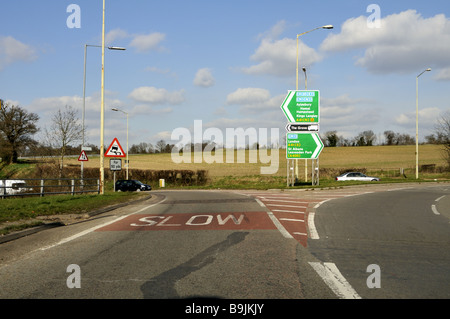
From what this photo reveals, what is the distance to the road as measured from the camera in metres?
5.31

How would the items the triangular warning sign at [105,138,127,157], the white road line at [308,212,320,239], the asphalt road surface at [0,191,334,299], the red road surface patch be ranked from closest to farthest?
the asphalt road surface at [0,191,334,299] → the white road line at [308,212,320,239] → the red road surface patch → the triangular warning sign at [105,138,127,157]

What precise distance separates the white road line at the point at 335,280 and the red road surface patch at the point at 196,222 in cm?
418

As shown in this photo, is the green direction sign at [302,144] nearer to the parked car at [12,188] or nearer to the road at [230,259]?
the parked car at [12,188]

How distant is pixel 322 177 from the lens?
178 feet

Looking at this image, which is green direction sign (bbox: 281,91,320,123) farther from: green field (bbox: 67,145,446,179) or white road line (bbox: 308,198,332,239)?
green field (bbox: 67,145,446,179)

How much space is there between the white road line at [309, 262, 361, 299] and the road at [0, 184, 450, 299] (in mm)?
14

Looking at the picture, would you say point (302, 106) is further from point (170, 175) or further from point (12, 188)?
point (170, 175)

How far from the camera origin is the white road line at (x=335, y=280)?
16.7 feet

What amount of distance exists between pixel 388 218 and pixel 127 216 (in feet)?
28.1

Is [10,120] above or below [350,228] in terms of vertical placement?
above

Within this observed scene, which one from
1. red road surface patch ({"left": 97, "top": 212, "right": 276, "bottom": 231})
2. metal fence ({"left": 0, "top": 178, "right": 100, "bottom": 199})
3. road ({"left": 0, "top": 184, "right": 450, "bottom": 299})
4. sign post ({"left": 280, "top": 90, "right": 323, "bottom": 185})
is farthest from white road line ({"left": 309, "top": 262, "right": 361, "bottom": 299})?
sign post ({"left": 280, "top": 90, "right": 323, "bottom": 185})

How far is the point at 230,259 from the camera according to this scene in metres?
7.02
